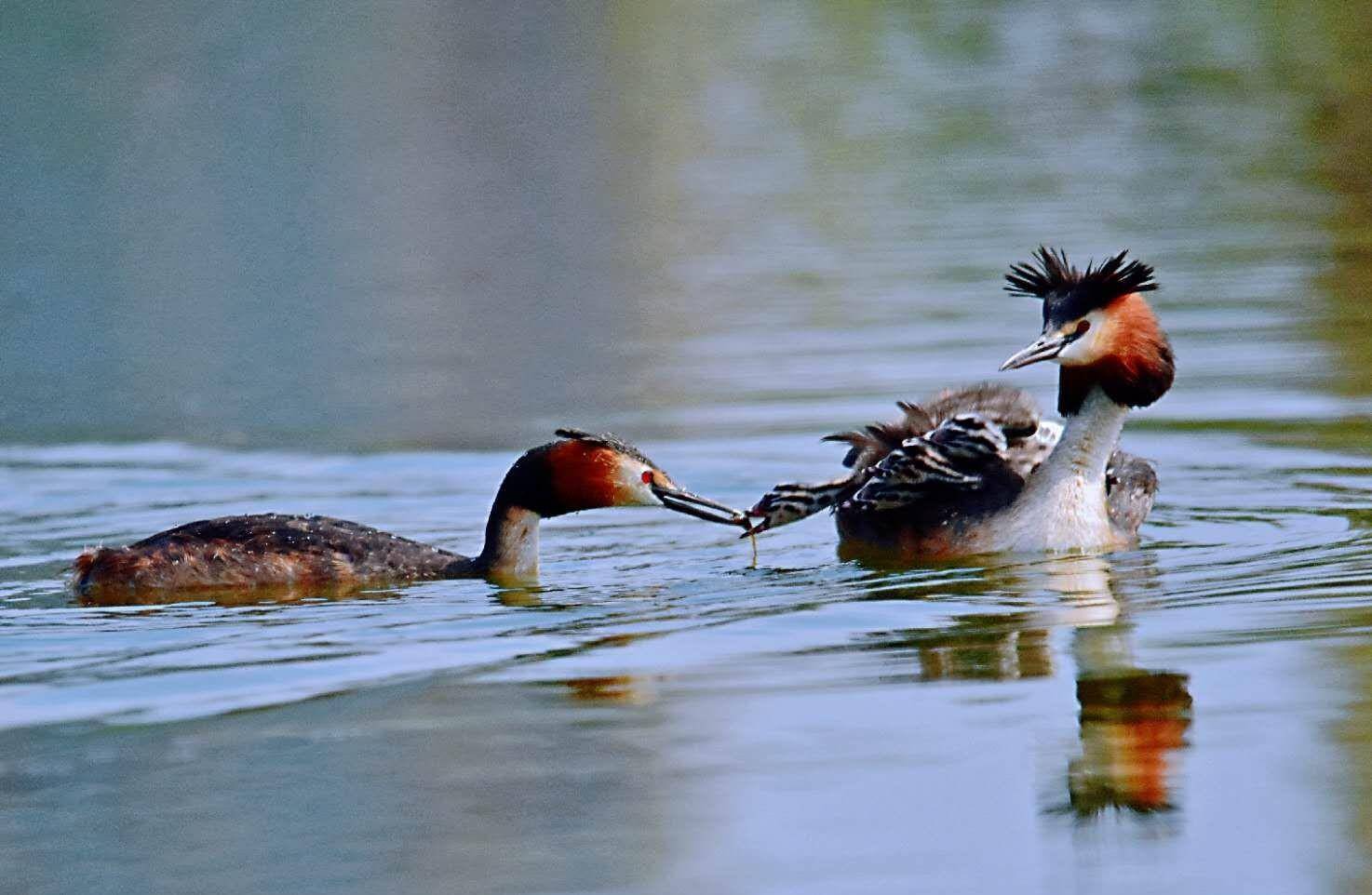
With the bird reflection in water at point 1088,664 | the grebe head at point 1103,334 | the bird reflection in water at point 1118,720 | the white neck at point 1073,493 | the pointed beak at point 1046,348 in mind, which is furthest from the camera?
the white neck at point 1073,493

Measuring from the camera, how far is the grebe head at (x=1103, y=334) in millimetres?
9930

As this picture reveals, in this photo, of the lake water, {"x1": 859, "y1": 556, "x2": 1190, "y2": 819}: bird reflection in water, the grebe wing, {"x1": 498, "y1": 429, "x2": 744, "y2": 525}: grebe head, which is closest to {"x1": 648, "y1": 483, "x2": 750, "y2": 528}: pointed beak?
{"x1": 498, "y1": 429, "x2": 744, "y2": 525}: grebe head

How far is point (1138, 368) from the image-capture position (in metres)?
10.0

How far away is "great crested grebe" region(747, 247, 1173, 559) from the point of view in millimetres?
9977

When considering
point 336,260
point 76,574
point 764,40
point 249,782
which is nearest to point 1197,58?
point 764,40

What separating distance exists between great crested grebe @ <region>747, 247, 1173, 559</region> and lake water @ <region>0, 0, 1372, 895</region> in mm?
211

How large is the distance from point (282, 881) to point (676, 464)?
6533 mm

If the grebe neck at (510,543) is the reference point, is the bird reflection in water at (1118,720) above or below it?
below

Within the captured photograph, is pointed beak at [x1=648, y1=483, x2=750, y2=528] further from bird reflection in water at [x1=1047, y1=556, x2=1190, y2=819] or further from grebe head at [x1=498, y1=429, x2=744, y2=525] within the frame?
bird reflection in water at [x1=1047, y1=556, x2=1190, y2=819]

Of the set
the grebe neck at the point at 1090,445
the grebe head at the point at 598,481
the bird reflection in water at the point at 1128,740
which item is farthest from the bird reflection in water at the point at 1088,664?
the grebe head at the point at 598,481

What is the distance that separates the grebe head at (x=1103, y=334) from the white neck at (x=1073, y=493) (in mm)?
85

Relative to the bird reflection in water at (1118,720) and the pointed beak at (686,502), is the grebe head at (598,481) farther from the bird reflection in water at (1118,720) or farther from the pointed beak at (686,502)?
the bird reflection in water at (1118,720)

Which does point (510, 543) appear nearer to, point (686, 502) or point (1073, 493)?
point (686, 502)

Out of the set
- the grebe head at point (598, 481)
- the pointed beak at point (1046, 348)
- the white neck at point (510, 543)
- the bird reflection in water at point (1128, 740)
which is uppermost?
Answer: the pointed beak at point (1046, 348)
